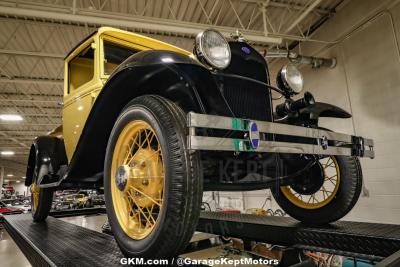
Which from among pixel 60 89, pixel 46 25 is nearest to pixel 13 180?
pixel 60 89

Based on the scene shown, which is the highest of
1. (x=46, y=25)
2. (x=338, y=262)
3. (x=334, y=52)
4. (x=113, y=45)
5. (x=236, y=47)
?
(x=46, y=25)

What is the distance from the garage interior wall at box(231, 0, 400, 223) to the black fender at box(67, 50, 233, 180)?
4720mm

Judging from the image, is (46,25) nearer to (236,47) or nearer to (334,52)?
(236,47)

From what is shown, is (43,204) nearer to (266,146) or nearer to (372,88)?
(266,146)

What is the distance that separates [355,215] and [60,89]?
390 inches

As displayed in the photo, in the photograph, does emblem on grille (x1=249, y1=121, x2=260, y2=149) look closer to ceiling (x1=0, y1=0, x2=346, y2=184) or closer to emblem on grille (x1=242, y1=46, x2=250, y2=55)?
emblem on grille (x1=242, y1=46, x2=250, y2=55)

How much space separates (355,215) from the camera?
512cm

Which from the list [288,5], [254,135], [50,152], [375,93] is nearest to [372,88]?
[375,93]

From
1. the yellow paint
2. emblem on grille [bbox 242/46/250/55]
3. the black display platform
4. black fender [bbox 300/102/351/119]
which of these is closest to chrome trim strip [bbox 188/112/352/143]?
black fender [bbox 300/102/351/119]

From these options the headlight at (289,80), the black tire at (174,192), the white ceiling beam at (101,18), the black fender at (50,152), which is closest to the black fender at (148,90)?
the black tire at (174,192)

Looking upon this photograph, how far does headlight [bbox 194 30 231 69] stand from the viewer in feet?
3.96

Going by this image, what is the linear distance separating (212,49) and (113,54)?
4.79 feet

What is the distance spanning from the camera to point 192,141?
947 mm

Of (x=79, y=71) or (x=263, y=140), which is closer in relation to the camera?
(x=263, y=140)
